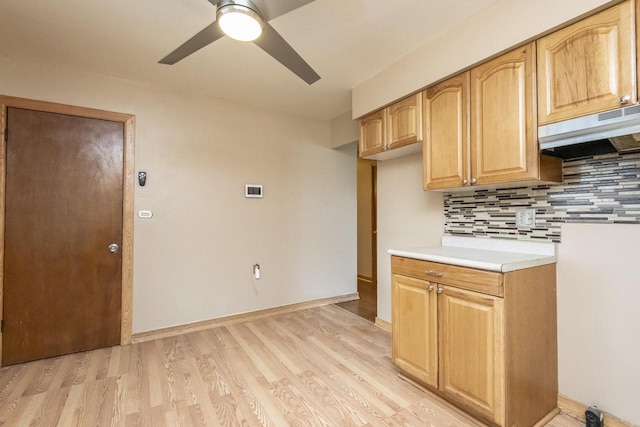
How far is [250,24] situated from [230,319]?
2830 mm

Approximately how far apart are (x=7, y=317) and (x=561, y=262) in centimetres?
405

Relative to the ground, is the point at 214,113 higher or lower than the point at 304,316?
higher

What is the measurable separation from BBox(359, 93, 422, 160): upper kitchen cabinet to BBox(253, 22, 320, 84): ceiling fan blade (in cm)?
80

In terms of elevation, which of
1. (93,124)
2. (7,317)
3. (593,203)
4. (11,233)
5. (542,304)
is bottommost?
(7,317)

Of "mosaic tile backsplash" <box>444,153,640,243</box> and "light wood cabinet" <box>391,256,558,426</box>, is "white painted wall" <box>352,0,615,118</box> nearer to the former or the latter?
"mosaic tile backsplash" <box>444,153,640,243</box>

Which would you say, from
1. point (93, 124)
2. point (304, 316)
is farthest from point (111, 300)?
point (304, 316)

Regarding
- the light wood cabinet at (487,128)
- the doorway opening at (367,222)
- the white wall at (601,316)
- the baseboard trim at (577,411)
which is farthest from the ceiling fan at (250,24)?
the doorway opening at (367,222)

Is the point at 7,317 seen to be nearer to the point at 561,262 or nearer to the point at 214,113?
the point at 214,113

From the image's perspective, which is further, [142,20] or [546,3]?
[142,20]

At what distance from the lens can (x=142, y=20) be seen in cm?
189

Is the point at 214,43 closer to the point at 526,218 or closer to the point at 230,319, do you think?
the point at 526,218

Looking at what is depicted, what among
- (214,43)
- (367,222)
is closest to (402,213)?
(214,43)

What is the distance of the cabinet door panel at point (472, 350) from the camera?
1.50 meters

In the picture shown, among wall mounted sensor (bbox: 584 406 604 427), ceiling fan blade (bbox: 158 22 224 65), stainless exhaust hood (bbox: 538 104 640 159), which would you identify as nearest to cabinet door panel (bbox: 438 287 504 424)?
wall mounted sensor (bbox: 584 406 604 427)
